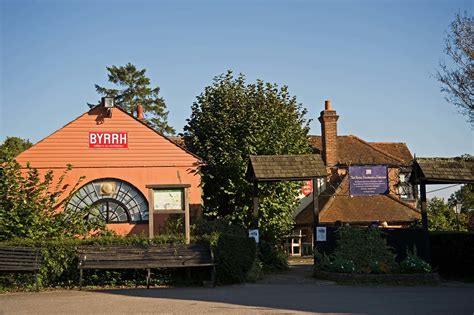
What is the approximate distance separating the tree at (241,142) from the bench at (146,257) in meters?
6.53

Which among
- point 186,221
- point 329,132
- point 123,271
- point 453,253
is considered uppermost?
point 329,132

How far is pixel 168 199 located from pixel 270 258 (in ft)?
15.9

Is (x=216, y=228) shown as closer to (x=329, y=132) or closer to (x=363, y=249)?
(x=363, y=249)

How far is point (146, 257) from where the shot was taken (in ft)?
52.9

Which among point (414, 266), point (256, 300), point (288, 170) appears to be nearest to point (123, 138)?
point (288, 170)

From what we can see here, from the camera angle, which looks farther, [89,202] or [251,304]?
[89,202]

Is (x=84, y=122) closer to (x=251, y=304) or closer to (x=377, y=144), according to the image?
(x=251, y=304)

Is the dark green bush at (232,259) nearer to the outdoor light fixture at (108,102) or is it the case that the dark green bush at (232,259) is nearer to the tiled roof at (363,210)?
the outdoor light fixture at (108,102)

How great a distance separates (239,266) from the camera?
16469 mm

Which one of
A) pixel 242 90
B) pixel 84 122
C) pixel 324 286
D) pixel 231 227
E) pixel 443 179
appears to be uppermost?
pixel 242 90

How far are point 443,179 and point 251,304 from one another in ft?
28.1

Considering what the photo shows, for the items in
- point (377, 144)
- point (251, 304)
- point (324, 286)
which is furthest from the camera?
point (377, 144)

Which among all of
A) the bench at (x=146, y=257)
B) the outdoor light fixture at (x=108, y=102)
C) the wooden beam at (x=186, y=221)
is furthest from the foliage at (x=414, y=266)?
the outdoor light fixture at (x=108, y=102)

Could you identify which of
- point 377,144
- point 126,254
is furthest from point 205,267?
point 377,144
